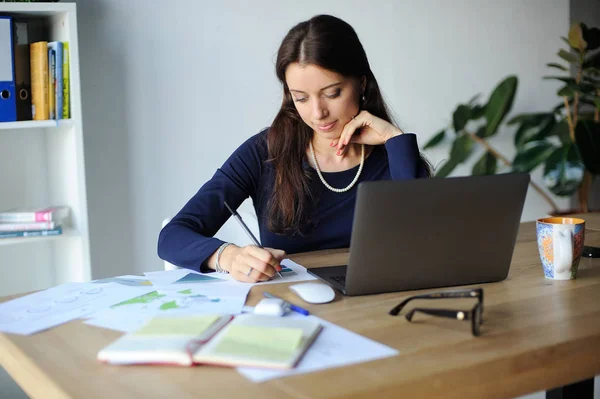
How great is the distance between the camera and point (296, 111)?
216 cm

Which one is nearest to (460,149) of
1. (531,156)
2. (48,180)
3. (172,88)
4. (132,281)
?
(531,156)

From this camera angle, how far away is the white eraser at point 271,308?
1.25 m

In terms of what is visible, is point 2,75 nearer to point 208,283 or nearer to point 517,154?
point 208,283

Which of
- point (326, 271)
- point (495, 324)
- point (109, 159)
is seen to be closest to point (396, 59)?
point (109, 159)

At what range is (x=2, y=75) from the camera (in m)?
2.44

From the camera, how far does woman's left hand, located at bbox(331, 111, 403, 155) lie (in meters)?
2.07

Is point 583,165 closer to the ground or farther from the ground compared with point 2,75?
closer to the ground

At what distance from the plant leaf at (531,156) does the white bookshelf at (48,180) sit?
7.35 ft

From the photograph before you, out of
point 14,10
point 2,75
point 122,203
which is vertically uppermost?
point 14,10

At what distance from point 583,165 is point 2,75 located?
2655 millimetres

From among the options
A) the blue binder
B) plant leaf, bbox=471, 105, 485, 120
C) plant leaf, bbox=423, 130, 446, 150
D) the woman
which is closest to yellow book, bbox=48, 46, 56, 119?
the blue binder

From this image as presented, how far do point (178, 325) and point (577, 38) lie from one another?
3.17m

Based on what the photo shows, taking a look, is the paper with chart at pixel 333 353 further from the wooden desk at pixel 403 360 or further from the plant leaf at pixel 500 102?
the plant leaf at pixel 500 102

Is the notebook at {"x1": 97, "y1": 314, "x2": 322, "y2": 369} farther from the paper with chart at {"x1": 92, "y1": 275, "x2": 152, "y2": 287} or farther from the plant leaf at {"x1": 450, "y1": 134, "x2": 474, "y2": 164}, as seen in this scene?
the plant leaf at {"x1": 450, "y1": 134, "x2": 474, "y2": 164}
